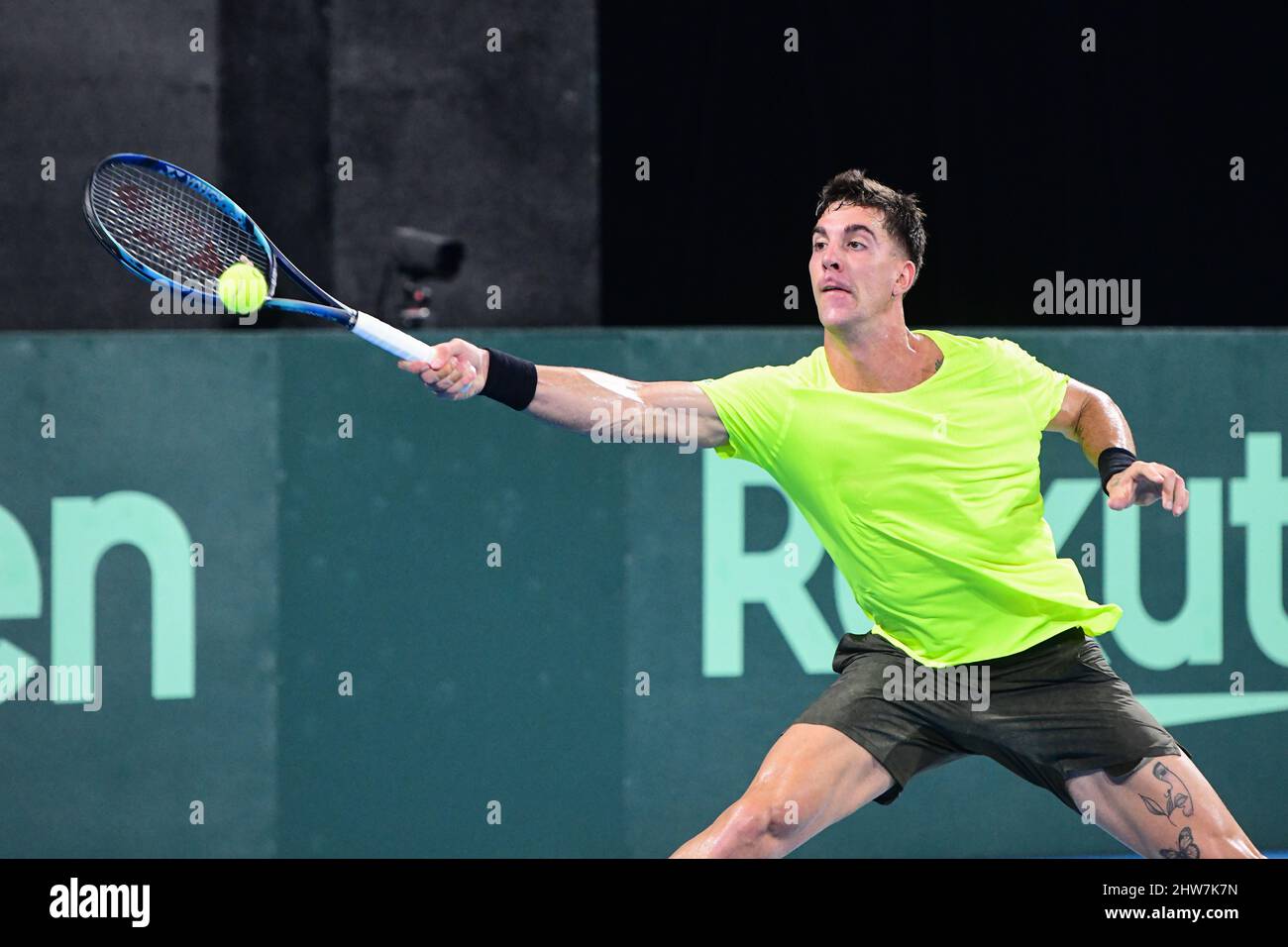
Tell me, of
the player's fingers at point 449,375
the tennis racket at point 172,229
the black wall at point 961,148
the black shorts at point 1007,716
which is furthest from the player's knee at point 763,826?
the black wall at point 961,148

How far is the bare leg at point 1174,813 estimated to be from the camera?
411 centimetres

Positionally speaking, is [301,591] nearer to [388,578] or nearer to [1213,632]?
[388,578]

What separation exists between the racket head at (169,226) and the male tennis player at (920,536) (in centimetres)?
88

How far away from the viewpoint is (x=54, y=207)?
6.36m

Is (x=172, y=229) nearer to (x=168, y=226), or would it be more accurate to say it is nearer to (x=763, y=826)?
(x=168, y=226)

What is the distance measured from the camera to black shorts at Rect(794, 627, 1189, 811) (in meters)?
4.24

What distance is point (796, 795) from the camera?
13.4 feet

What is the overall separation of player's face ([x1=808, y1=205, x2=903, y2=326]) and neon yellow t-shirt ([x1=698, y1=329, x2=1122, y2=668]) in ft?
0.60

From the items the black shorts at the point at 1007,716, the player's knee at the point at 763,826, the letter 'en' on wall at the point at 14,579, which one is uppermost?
the letter 'en' on wall at the point at 14,579

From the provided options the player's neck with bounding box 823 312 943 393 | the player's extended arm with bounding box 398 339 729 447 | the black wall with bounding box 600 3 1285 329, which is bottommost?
the player's extended arm with bounding box 398 339 729 447

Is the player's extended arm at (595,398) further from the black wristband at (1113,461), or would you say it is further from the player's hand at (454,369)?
the black wristband at (1113,461)

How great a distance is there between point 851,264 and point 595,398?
28.7 inches


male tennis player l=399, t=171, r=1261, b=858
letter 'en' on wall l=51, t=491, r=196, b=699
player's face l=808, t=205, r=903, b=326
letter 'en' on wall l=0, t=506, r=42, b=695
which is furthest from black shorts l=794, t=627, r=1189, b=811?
letter 'en' on wall l=0, t=506, r=42, b=695

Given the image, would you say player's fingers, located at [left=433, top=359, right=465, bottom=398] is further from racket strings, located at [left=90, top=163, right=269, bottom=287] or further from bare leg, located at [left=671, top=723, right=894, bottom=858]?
bare leg, located at [left=671, top=723, right=894, bottom=858]
